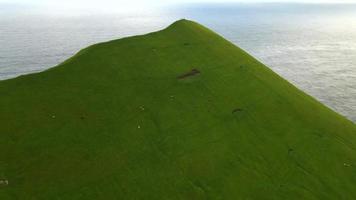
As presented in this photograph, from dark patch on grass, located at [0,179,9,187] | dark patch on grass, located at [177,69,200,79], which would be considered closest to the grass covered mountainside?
dark patch on grass, located at [0,179,9,187]

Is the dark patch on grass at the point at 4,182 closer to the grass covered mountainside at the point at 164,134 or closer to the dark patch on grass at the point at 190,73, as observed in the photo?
the grass covered mountainside at the point at 164,134

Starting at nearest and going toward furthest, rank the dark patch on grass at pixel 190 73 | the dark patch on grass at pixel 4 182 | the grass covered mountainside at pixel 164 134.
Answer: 1. the dark patch on grass at pixel 4 182
2. the grass covered mountainside at pixel 164 134
3. the dark patch on grass at pixel 190 73

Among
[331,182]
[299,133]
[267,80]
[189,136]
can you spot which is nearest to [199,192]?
[189,136]

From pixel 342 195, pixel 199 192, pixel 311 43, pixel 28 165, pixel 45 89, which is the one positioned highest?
pixel 45 89

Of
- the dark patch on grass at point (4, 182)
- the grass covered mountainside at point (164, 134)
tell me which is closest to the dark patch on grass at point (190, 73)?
the grass covered mountainside at point (164, 134)

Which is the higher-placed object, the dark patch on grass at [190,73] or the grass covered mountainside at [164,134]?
the dark patch on grass at [190,73]

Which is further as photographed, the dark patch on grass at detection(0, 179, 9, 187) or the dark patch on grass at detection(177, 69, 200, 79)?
the dark patch on grass at detection(177, 69, 200, 79)

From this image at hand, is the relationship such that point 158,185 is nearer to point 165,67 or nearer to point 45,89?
point 45,89

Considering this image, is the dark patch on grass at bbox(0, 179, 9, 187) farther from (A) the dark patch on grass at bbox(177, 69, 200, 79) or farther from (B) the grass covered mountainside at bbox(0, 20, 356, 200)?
(A) the dark patch on grass at bbox(177, 69, 200, 79)
